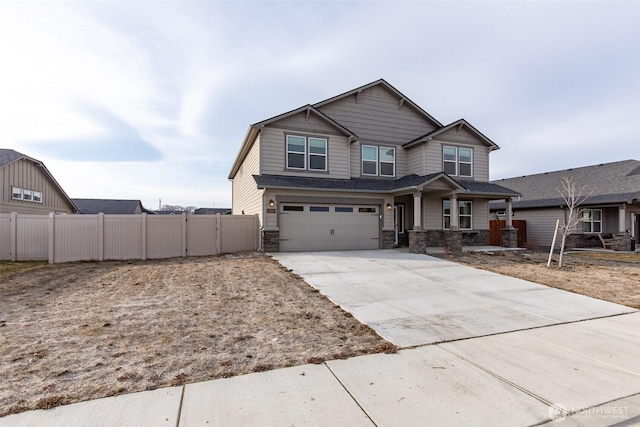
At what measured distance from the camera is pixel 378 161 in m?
16.5

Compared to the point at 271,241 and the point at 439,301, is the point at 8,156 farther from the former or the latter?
the point at 439,301

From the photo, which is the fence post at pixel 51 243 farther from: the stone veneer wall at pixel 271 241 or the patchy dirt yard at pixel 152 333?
the stone veneer wall at pixel 271 241

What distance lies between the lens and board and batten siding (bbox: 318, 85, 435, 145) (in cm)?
1631

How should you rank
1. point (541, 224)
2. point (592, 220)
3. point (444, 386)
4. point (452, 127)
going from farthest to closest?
point (541, 224), point (592, 220), point (452, 127), point (444, 386)

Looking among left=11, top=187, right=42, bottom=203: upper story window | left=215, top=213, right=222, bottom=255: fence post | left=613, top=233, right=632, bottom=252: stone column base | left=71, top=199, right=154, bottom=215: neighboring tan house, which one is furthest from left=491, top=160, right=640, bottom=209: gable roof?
left=71, top=199, right=154, bottom=215: neighboring tan house

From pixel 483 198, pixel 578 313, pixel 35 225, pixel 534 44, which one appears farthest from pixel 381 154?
pixel 35 225

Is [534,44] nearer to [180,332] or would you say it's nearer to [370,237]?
[370,237]

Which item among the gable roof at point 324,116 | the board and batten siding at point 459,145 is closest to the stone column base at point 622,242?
the board and batten siding at point 459,145

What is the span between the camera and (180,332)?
4.54 m

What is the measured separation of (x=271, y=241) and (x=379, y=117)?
8.81 meters

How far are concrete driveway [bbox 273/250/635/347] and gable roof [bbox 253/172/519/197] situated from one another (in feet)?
13.4

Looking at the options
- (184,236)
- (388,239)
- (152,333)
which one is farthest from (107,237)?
(388,239)

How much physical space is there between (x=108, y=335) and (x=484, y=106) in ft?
61.2

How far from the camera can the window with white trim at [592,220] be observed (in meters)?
20.1
